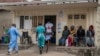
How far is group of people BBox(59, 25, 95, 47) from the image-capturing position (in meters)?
20.0

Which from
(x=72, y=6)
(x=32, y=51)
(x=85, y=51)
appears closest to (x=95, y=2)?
(x=72, y=6)

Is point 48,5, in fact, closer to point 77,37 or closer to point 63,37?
point 63,37

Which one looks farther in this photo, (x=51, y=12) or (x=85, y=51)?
(x=51, y=12)

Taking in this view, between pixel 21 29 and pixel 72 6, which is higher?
pixel 72 6

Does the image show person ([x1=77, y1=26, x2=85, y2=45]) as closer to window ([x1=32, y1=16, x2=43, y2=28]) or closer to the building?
the building

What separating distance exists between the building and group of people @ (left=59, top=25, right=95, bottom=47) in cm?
48

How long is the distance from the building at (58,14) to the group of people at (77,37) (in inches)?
19.0

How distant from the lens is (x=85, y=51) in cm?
1870

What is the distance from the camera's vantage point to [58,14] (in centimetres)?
2186

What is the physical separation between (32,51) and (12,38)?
1924 mm

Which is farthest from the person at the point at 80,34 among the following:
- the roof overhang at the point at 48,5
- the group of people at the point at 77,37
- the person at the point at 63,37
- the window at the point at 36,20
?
the window at the point at 36,20

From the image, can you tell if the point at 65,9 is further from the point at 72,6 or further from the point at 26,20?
the point at 26,20

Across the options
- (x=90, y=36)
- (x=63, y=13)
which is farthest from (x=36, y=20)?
(x=90, y=36)

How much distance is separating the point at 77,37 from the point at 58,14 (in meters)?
2.37
